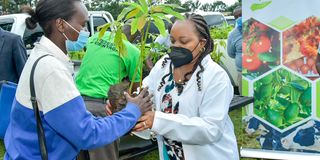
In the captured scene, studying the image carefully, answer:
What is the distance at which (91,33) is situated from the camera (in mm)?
8758

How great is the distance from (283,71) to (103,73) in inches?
61.4

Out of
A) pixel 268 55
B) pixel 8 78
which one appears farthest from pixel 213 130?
pixel 8 78

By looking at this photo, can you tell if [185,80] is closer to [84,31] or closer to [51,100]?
[84,31]

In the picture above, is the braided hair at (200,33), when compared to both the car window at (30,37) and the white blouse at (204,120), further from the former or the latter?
the car window at (30,37)

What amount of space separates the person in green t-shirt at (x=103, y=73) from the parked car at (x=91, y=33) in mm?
348

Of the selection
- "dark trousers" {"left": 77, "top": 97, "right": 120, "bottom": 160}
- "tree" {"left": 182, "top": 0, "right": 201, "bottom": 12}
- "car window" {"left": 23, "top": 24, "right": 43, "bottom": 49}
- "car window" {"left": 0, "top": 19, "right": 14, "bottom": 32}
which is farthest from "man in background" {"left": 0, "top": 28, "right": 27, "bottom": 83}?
"car window" {"left": 0, "top": 19, "right": 14, "bottom": 32}

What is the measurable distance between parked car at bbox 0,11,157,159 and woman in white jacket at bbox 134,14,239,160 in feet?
2.61

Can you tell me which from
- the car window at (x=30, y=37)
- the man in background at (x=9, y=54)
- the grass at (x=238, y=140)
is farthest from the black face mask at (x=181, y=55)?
the car window at (x=30, y=37)

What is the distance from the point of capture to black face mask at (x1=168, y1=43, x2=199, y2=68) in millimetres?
2271

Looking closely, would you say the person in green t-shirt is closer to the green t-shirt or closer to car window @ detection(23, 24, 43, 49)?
the green t-shirt

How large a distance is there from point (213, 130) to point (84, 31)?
30.6 inches

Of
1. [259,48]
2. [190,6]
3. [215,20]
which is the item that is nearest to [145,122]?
[259,48]

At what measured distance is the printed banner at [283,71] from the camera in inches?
155

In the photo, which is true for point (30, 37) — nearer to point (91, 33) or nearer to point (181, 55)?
point (91, 33)
